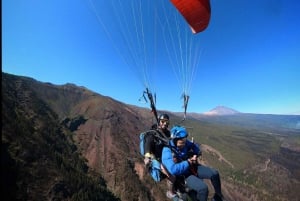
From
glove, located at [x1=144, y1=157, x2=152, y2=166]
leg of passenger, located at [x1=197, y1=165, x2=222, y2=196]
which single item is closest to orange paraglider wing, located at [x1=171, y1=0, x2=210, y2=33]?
glove, located at [x1=144, y1=157, x2=152, y2=166]

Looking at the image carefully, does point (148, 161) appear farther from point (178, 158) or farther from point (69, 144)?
point (69, 144)

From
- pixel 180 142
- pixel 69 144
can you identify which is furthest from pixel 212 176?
pixel 69 144

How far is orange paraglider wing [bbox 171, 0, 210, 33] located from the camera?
10.8 meters

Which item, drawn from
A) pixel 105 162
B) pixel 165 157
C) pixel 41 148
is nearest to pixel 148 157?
pixel 165 157

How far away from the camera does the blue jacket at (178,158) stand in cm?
A: 767

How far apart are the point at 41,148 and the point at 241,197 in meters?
123

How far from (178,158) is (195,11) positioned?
5743mm

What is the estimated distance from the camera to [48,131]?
5664 inches

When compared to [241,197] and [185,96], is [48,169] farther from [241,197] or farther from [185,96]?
[241,197]

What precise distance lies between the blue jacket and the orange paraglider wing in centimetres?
505

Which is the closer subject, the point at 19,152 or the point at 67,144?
the point at 19,152

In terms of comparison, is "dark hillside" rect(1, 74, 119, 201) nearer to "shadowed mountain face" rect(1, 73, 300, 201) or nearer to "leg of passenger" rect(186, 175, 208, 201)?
"shadowed mountain face" rect(1, 73, 300, 201)

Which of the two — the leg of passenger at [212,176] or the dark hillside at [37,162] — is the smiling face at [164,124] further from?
the dark hillside at [37,162]

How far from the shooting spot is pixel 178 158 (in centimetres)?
818
